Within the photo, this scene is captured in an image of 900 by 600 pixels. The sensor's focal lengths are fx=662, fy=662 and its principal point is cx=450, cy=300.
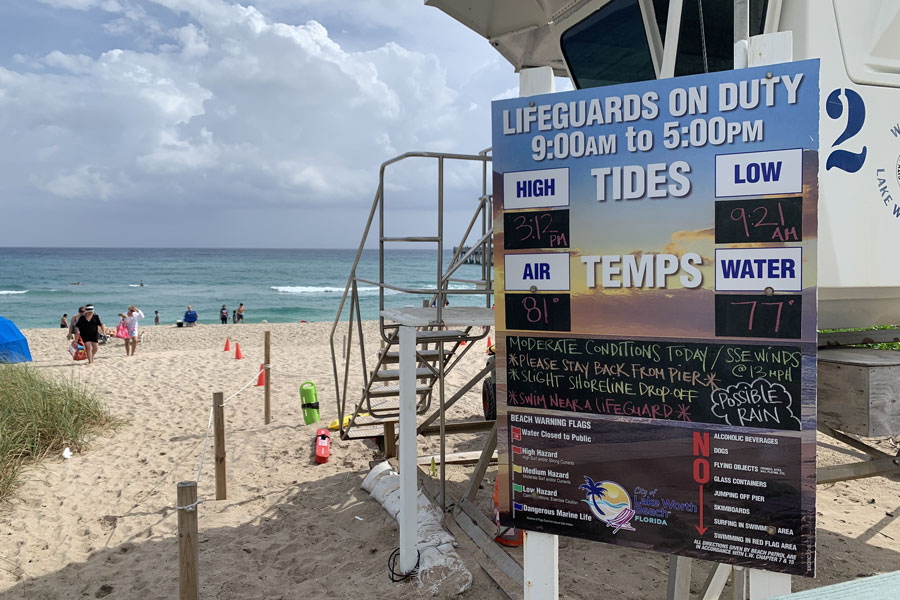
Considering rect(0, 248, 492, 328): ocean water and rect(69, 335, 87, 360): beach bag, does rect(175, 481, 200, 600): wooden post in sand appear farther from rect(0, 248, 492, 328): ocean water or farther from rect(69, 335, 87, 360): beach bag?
rect(0, 248, 492, 328): ocean water

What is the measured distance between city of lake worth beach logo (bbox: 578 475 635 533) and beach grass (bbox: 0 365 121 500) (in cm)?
722

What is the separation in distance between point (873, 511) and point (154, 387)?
39.6 feet

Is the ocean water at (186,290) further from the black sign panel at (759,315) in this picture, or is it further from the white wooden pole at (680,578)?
the black sign panel at (759,315)

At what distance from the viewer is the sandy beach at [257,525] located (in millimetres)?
5758

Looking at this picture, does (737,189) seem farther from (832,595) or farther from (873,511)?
(873,511)

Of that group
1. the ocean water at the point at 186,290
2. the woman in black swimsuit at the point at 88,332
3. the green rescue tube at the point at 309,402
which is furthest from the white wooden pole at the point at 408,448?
the ocean water at the point at 186,290

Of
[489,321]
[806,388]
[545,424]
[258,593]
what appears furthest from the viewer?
[258,593]

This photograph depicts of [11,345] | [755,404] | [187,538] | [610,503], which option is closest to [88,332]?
[11,345]

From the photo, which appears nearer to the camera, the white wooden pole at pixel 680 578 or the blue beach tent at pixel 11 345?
the white wooden pole at pixel 680 578

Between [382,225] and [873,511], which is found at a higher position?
[382,225]

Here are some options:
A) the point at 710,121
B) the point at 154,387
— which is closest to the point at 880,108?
the point at 710,121

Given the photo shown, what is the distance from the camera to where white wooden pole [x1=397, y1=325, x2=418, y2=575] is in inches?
206

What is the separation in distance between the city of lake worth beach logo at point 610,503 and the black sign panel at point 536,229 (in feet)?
3.64

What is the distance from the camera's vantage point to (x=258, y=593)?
5645 millimetres
